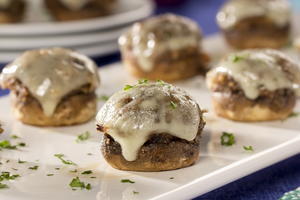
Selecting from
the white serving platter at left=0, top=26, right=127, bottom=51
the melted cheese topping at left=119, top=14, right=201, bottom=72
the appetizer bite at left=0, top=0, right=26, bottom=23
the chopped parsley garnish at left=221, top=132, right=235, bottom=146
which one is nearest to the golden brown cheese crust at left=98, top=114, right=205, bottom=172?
the chopped parsley garnish at left=221, top=132, right=235, bottom=146

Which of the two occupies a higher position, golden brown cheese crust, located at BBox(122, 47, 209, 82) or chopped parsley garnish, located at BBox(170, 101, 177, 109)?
chopped parsley garnish, located at BBox(170, 101, 177, 109)

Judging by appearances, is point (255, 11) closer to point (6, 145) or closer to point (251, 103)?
point (251, 103)

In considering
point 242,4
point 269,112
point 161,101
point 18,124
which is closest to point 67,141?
point 18,124

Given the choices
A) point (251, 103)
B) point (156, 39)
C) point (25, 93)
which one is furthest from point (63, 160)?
point (156, 39)

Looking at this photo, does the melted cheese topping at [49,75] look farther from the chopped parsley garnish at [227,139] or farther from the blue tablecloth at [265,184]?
the blue tablecloth at [265,184]

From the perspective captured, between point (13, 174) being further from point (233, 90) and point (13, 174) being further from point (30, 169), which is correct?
point (233, 90)

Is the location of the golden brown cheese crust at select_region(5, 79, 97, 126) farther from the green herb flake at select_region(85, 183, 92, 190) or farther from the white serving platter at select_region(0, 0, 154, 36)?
the white serving platter at select_region(0, 0, 154, 36)

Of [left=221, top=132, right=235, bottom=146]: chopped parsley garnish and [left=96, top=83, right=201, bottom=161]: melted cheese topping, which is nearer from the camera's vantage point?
[left=96, top=83, right=201, bottom=161]: melted cheese topping
